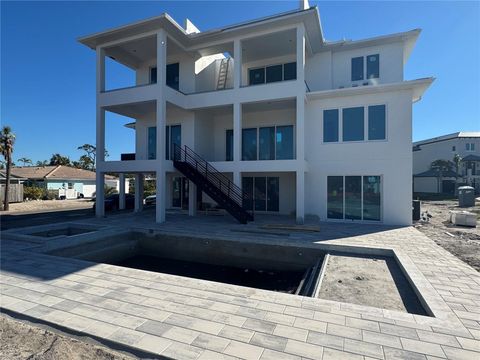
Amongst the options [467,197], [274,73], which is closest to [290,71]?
[274,73]

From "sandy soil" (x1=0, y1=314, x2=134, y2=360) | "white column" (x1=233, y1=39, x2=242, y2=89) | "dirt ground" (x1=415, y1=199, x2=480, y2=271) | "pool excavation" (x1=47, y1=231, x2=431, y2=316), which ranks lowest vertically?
"pool excavation" (x1=47, y1=231, x2=431, y2=316)

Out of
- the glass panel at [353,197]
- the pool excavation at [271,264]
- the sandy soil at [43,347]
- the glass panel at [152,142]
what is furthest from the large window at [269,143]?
the sandy soil at [43,347]

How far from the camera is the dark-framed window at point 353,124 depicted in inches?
499

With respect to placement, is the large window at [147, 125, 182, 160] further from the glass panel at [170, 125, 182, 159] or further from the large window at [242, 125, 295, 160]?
the large window at [242, 125, 295, 160]

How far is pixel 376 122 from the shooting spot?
1245cm

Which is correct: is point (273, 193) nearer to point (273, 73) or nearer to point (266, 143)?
point (266, 143)

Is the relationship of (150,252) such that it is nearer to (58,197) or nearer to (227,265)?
(227,265)

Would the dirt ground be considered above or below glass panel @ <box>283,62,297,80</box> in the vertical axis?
below

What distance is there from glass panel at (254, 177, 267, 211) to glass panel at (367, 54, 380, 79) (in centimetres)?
827

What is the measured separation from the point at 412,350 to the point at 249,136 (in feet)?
43.8

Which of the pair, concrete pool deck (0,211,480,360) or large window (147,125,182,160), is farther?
large window (147,125,182,160)

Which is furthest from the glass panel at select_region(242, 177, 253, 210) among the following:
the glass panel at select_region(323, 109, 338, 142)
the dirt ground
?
the dirt ground

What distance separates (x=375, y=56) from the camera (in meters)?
14.0

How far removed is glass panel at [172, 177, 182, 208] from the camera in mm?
17656
